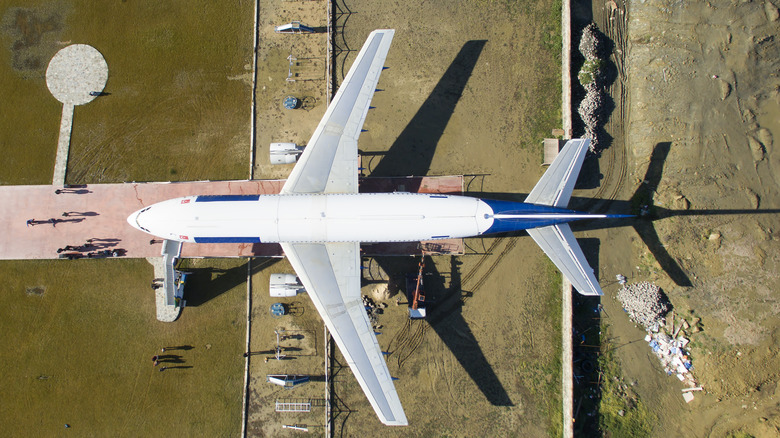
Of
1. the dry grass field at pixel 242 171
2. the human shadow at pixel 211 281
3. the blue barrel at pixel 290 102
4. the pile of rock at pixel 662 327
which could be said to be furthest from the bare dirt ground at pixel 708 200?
the human shadow at pixel 211 281

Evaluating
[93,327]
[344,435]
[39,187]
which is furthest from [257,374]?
[39,187]

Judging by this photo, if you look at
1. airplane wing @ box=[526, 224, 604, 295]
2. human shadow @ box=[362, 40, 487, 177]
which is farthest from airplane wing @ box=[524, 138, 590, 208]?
human shadow @ box=[362, 40, 487, 177]

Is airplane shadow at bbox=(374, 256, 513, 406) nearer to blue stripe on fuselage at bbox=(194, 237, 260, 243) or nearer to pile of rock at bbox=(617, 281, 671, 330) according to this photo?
blue stripe on fuselage at bbox=(194, 237, 260, 243)

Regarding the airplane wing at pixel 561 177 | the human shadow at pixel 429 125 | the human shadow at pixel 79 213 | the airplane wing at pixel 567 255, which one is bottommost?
the airplane wing at pixel 567 255

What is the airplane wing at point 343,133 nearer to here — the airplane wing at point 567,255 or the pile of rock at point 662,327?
the airplane wing at point 567,255

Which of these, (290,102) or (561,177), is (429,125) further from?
(290,102)
